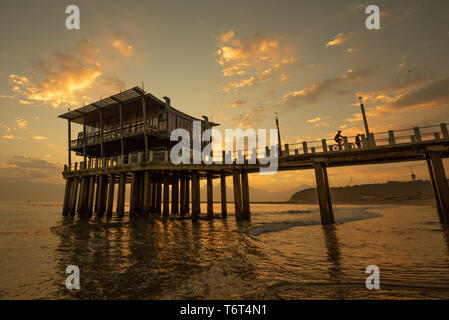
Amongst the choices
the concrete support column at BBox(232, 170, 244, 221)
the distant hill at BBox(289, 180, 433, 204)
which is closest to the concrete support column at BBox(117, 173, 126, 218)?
the concrete support column at BBox(232, 170, 244, 221)

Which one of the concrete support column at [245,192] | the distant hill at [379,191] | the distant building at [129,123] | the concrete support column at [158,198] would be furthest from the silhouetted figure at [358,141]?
the distant hill at [379,191]

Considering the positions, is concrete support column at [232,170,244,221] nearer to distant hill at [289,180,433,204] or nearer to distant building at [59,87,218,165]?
distant building at [59,87,218,165]

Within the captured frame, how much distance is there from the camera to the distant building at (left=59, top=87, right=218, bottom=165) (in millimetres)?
22969

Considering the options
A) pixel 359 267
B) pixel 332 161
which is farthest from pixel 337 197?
pixel 359 267

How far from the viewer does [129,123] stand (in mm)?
26469

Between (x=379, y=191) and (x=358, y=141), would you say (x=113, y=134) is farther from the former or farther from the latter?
(x=379, y=191)

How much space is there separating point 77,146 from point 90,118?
4122 millimetres

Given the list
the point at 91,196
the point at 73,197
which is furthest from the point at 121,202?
the point at 73,197

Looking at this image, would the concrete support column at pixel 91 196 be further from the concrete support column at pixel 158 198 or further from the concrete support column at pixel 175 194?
the concrete support column at pixel 175 194

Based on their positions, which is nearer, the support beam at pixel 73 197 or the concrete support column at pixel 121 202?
the concrete support column at pixel 121 202

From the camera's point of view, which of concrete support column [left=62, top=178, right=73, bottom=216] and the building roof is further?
concrete support column [left=62, top=178, right=73, bottom=216]

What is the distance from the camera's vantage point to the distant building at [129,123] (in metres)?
23.0
